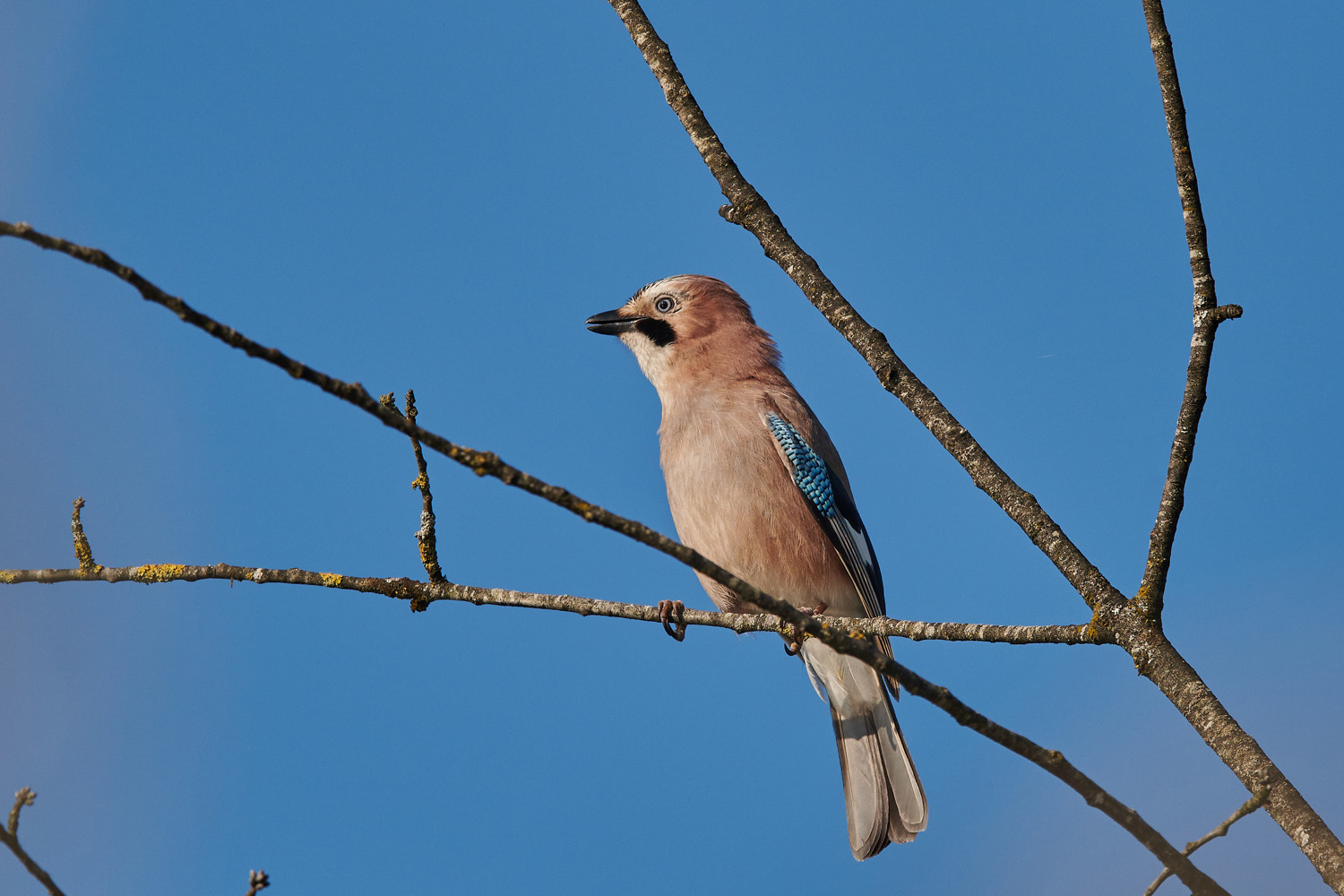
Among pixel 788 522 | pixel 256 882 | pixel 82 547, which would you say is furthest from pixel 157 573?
pixel 788 522

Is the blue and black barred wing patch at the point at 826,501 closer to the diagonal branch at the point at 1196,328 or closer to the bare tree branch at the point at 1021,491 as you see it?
the bare tree branch at the point at 1021,491

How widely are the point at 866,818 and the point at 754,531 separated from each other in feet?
5.34

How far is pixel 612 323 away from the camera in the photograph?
21.6 ft

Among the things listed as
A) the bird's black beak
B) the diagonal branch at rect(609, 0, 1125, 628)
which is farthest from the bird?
the diagonal branch at rect(609, 0, 1125, 628)

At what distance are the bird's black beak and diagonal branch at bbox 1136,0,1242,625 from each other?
390cm

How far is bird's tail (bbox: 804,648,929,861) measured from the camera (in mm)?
5555

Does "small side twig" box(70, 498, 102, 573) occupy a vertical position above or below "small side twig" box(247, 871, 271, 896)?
above

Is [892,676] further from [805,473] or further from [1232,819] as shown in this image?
[805,473]

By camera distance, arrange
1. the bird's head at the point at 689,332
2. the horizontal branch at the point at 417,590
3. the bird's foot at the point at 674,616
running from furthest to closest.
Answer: the bird's head at the point at 689,332 → the bird's foot at the point at 674,616 → the horizontal branch at the point at 417,590

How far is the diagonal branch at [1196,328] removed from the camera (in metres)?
2.92

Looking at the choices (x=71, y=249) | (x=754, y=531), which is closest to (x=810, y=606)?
(x=754, y=531)

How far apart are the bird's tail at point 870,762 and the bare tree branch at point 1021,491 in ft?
8.76

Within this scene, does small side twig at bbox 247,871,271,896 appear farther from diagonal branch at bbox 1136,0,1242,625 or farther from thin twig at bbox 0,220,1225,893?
diagonal branch at bbox 1136,0,1242,625

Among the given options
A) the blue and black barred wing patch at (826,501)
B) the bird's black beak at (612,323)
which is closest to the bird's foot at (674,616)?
the blue and black barred wing patch at (826,501)
